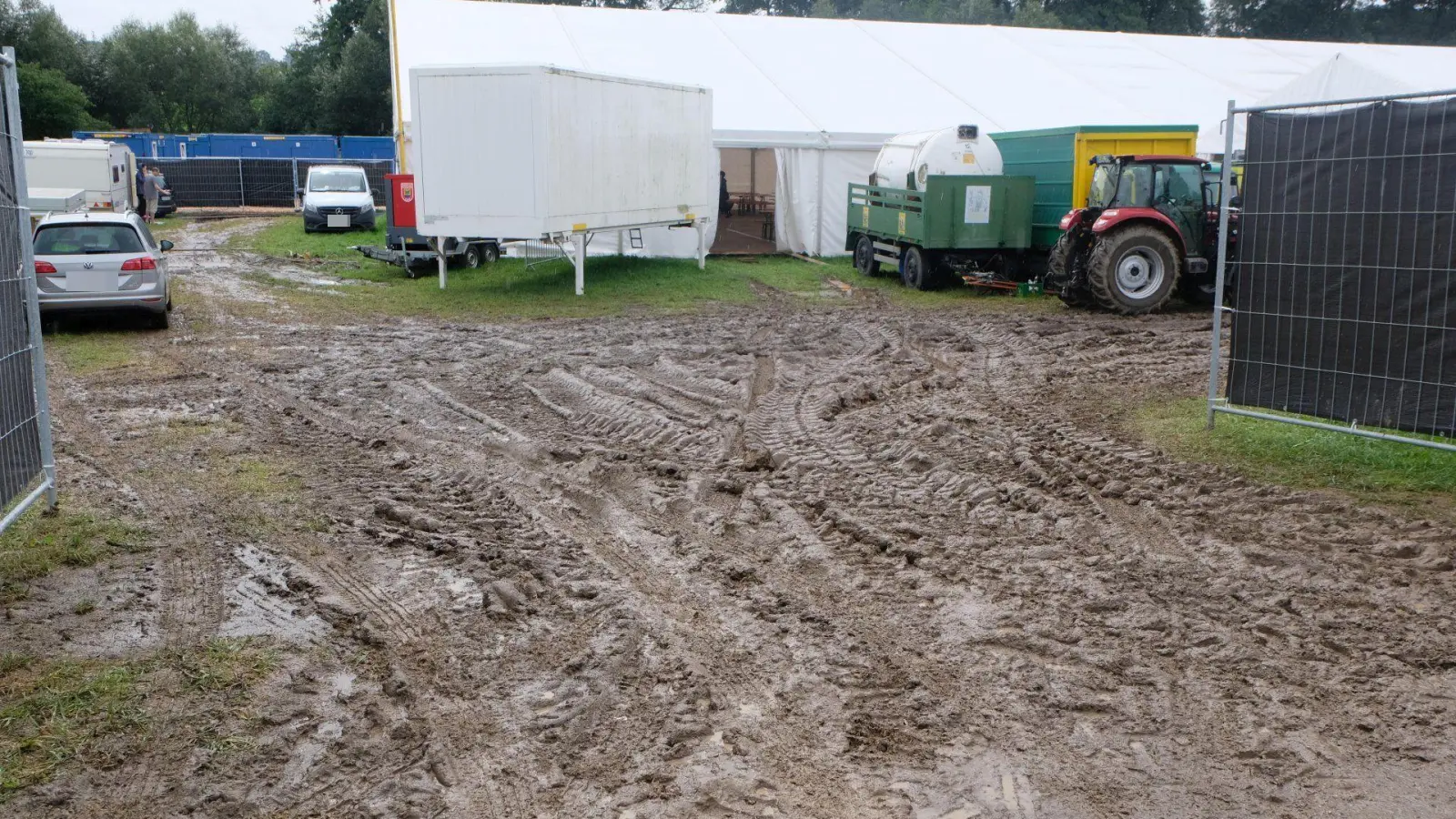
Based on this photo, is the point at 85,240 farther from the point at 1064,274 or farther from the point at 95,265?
the point at 1064,274

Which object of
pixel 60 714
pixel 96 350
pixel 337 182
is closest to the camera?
pixel 60 714

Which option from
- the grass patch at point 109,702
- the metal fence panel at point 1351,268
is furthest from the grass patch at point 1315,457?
the grass patch at point 109,702

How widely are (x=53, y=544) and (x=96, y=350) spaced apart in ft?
23.7

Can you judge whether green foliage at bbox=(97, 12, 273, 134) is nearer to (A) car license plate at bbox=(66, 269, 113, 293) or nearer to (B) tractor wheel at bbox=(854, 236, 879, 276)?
(B) tractor wheel at bbox=(854, 236, 879, 276)

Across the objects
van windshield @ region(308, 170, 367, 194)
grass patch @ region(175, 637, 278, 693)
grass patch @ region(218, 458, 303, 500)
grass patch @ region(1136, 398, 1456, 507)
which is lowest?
grass patch @ region(175, 637, 278, 693)

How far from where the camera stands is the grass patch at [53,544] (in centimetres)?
570

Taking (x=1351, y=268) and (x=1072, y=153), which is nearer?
(x=1351, y=268)

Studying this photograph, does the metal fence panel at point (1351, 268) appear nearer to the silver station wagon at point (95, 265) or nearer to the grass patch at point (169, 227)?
the silver station wagon at point (95, 265)

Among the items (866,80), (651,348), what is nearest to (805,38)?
(866,80)

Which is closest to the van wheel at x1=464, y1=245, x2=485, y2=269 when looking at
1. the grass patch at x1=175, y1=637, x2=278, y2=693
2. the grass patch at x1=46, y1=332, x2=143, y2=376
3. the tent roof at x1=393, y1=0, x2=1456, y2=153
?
the tent roof at x1=393, y1=0, x2=1456, y2=153

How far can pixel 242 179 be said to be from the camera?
40031mm

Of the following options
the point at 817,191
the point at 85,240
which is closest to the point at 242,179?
the point at 817,191

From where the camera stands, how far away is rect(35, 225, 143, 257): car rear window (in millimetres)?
12977

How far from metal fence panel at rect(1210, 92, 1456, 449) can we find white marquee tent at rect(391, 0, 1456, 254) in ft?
45.8
